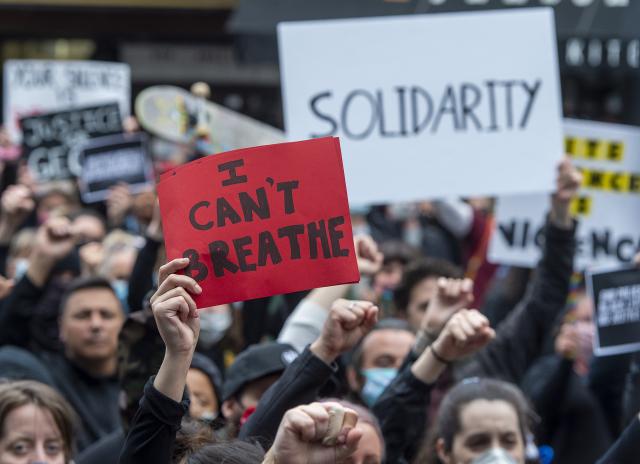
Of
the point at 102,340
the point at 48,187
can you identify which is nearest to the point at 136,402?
the point at 102,340

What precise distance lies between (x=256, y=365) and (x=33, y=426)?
0.68 metres

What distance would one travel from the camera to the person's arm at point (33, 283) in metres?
4.92

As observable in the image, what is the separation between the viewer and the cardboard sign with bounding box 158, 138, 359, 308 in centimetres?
306

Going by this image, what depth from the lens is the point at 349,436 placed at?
252 centimetres

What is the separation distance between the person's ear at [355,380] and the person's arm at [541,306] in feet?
1.40

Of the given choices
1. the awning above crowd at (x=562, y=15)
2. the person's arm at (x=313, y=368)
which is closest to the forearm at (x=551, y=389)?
the person's arm at (x=313, y=368)

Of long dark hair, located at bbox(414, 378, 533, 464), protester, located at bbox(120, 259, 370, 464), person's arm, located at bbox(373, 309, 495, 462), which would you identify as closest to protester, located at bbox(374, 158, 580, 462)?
long dark hair, located at bbox(414, 378, 533, 464)

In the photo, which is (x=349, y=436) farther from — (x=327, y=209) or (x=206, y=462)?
(x=327, y=209)

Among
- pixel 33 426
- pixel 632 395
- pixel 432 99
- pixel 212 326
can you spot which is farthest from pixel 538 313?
pixel 33 426

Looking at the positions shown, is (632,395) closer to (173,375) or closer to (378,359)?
(378,359)

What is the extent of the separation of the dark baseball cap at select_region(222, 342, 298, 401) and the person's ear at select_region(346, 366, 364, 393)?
0.69 metres

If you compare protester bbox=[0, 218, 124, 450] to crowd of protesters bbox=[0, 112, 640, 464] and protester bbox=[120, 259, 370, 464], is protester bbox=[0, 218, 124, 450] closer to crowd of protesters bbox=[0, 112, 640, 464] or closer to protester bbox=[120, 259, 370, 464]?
crowd of protesters bbox=[0, 112, 640, 464]

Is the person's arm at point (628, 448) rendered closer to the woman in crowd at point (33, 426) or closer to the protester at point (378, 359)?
the protester at point (378, 359)

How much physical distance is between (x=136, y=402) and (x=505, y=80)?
89.7 inches
